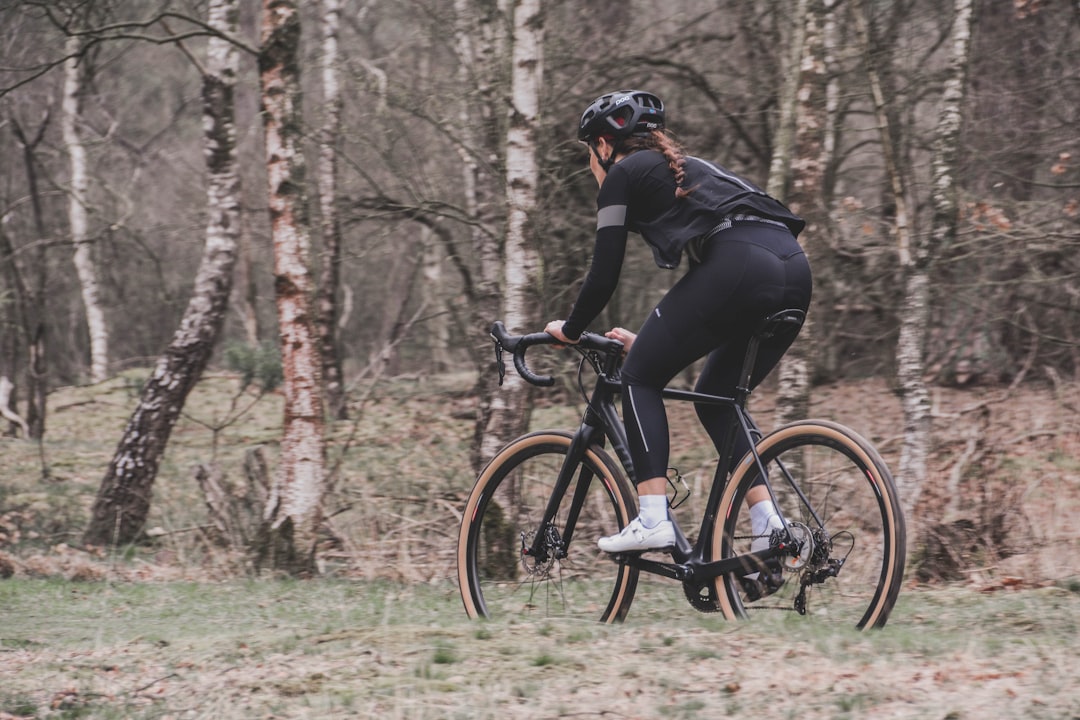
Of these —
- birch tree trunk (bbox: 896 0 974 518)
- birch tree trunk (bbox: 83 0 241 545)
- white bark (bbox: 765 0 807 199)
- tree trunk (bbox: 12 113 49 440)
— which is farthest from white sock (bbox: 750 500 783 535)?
tree trunk (bbox: 12 113 49 440)

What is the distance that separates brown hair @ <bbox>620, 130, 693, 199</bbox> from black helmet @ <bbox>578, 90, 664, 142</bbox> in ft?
0.09

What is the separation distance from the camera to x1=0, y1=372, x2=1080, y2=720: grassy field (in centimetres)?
363

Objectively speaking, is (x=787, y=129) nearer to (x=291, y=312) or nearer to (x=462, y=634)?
(x=291, y=312)

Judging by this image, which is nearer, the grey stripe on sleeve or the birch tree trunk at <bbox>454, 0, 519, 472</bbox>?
the grey stripe on sleeve

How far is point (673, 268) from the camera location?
4484mm

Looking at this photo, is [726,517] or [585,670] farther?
[726,517]

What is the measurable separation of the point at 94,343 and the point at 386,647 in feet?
66.8

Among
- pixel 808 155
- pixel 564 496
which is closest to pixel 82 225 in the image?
pixel 808 155

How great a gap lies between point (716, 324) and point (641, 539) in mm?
911

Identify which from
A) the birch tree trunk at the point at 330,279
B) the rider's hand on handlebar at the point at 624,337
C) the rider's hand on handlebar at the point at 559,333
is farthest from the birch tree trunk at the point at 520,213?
the birch tree trunk at the point at 330,279

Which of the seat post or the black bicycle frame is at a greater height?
the seat post

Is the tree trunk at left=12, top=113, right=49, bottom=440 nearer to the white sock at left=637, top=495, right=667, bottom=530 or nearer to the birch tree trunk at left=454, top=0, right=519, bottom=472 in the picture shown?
the birch tree trunk at left=454, top=0, right=519, bottom=472

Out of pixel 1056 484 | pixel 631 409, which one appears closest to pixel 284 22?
pixel 631 409

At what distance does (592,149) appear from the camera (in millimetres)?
4719
